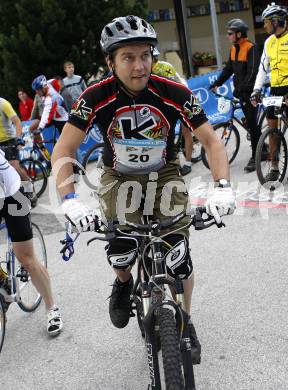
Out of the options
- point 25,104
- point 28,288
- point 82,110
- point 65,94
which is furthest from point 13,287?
point 25,104

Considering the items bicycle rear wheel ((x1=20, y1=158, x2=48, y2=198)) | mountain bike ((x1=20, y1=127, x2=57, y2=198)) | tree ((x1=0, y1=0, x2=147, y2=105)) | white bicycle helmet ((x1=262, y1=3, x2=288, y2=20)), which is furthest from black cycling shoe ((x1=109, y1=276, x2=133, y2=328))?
tree ((x1=0, y1=0, x2=147, y2=105))

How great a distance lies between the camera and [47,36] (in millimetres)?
13938

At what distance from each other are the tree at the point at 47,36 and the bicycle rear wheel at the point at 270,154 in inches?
334

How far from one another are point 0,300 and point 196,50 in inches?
909

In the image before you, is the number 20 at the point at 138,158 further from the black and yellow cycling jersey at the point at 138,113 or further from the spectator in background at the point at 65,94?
the spectator in background at the point at 65,94

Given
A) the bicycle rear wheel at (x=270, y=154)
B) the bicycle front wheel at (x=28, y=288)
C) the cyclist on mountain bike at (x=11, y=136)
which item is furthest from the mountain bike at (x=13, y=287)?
the bicycle rear wheel at (x=270, y=154)

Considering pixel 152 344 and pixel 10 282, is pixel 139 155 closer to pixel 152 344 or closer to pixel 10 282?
pixel 152 344

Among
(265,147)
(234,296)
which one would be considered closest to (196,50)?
(265,147)

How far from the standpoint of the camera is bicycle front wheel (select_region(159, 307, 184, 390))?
7.50 feet

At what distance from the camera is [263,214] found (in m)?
6.07

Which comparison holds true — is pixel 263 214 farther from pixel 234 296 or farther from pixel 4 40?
pixel 4 40

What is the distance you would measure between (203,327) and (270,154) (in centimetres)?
347

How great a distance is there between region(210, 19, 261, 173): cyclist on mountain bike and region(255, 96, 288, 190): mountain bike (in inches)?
34.9

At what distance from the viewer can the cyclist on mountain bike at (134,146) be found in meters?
2.72
